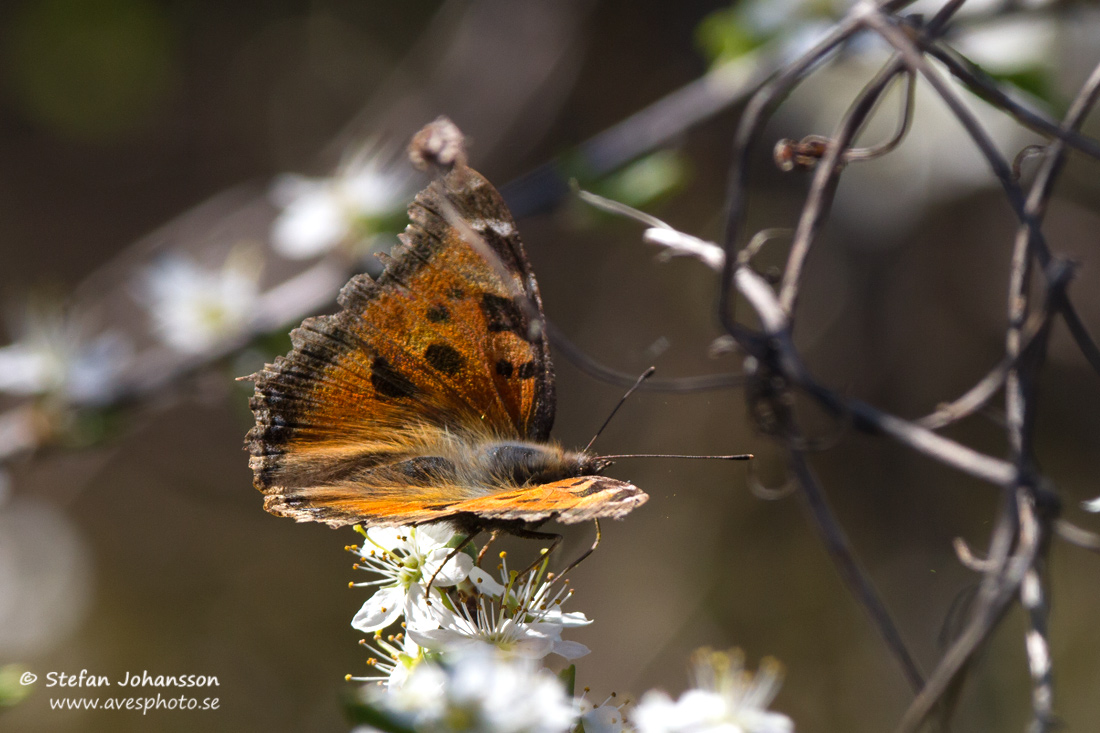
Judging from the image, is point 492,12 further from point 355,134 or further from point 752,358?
point 752,358

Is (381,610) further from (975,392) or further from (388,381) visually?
(975,392)

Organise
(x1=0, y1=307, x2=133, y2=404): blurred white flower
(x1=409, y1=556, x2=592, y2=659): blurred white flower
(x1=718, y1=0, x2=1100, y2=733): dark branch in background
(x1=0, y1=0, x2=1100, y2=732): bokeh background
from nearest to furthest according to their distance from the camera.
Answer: (x1=718, y1=0, x2=1100, y2=733): dark branch in background < (x1=409, y1=556, x2=592, y2=659): blurred white flower < (x1=0, y1=307, x2=133, y2=404): blurred white flower < (x1=0, y1=0, x2=1100, y2=732): bokeh background

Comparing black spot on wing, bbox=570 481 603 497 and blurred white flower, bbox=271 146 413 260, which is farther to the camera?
blurred white flower, bbox=271 146 413 260

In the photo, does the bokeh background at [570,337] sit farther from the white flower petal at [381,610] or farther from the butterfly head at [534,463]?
the white flower petal at [381,610]

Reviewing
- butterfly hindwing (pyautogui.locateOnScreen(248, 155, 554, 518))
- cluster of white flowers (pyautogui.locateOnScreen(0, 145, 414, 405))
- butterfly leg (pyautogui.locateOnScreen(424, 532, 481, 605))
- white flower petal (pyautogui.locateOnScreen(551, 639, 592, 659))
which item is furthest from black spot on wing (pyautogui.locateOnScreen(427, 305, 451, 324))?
cluster of white flowers (pyautogui.locateOnScreen(0, 145, 414, 405))

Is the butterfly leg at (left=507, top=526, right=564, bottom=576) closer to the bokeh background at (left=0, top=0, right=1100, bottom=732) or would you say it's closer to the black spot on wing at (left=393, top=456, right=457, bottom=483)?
the black spot on wing at (left=393, top=456, right=457, bottom=483)

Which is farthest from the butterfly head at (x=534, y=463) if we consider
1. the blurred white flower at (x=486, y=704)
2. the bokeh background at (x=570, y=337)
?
the bokeh background at (x=570, y=337)

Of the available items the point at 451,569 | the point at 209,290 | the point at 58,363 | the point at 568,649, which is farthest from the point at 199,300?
the point at 568,649

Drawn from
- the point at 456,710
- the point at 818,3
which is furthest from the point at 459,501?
the point at 818,3
